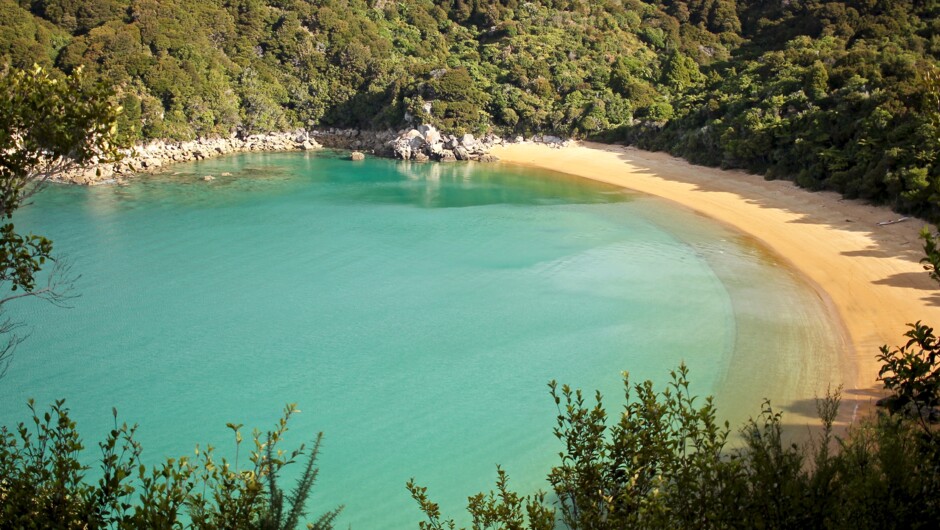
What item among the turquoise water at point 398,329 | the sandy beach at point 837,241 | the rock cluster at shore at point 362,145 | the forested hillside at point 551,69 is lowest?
the turquoise water at point 398,329

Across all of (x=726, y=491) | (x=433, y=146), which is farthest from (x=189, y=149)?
(x=726, y=491)

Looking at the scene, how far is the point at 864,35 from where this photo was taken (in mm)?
37375

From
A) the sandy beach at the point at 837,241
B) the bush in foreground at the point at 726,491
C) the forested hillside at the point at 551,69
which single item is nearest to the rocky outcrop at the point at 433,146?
the forested hillside at the point at 551,69

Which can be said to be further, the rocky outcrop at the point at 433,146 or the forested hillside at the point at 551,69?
the rocky outcrop at the point at 433,146

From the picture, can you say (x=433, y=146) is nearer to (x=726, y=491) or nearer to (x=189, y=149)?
(x=189, y=149)

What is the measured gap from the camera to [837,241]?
69.5ft

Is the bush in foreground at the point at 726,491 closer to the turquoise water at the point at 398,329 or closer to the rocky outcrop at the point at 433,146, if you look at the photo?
the turquoise water at the point at 398,329

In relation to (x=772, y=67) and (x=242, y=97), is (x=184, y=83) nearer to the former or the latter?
(x=242, y=97)

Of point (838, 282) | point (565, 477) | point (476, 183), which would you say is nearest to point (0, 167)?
point (565, 477)

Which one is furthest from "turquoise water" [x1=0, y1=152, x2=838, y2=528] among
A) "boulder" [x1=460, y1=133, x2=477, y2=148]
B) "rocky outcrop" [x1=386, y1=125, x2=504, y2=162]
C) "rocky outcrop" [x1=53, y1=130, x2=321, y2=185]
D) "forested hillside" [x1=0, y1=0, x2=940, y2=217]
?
"boulder" [x1=460, y1=133, x2=477, y2=148]

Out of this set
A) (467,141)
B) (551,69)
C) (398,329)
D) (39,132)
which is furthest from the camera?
(551,69)

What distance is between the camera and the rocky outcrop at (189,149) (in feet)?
114

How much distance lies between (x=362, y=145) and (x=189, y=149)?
37.5 ft

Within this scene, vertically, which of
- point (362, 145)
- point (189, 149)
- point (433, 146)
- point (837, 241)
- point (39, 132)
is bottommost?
point (837, 241)
